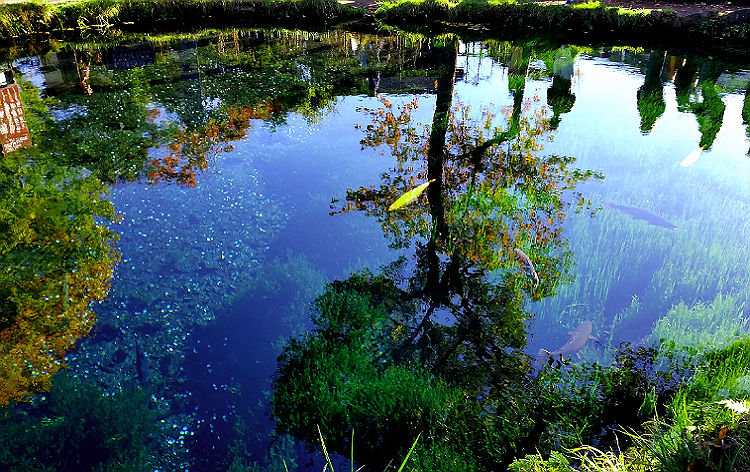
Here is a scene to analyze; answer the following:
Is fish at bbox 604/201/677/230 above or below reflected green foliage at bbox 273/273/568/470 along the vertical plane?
above

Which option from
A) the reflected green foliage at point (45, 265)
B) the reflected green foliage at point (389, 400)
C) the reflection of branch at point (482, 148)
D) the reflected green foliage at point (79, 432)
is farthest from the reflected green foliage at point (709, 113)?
the reflected green foliage at point (45, 265)

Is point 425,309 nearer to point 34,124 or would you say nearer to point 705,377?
point 705,377

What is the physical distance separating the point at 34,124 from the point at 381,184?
5.52m

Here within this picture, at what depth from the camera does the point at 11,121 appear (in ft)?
24.3

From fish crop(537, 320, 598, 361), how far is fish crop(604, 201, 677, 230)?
202 cm

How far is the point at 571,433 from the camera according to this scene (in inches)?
128

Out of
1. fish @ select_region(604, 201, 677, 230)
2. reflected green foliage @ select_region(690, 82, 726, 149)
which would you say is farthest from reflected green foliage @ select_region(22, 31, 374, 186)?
reflected green foliage @ select_region(690, 82, 726, 149)

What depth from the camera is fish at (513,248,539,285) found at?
4672 mm

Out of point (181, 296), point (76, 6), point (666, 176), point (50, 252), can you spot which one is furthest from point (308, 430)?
point (76, 6)

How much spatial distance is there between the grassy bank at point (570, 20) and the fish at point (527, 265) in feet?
30.2

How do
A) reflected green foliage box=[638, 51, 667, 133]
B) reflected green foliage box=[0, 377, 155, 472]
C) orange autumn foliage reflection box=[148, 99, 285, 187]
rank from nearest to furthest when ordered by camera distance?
reflected green foliage box=[0, 377, 155, 472] → orange autumn foliage reflection box=[148, 99, 285, 187] → reflected green foliage box=[638, 51, 667, 133]

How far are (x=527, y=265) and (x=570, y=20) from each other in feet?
32.9

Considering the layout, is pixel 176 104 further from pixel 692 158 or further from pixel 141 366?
pixel 692 158

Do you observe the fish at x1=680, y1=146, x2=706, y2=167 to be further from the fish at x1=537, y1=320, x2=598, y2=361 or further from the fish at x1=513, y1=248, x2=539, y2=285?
the fish at x1=537, y1=320, x2=598, y2=361
